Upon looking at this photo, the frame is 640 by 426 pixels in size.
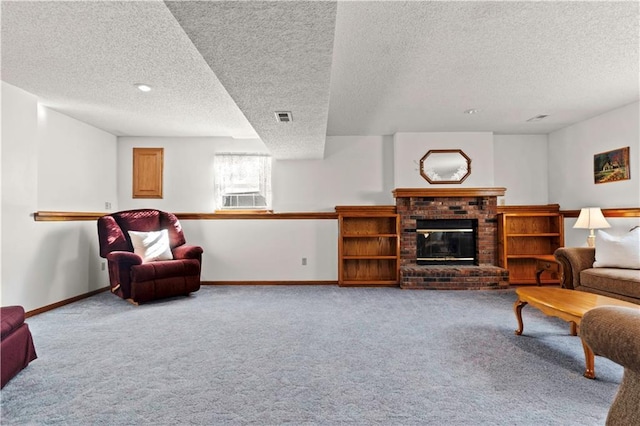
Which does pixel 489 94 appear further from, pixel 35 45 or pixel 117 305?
pixel 117 305

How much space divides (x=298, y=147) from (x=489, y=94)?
94.5 inches

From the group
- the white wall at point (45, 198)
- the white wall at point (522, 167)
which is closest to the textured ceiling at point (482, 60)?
the white wall at point (522, 167)

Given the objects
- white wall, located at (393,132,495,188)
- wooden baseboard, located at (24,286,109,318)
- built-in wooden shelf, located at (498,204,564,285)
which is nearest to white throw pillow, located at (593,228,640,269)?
built-in wooden shelf, located at (498,204,564,285)

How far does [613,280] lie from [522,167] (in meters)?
2.74

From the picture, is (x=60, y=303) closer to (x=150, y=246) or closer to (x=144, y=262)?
(x=144, y=262)

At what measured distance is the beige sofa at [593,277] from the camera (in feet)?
9.59

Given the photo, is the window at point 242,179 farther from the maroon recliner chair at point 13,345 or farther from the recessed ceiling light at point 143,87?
the maroon recliner chair at point 13,345

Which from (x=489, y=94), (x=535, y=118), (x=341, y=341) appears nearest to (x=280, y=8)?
(x=341, y=341)

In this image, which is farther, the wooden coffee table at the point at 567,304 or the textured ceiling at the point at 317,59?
the wooden coffee table at the point at 567,304

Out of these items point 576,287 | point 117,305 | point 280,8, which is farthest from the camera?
point 117,305

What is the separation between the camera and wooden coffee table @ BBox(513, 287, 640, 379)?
2076 millimetres

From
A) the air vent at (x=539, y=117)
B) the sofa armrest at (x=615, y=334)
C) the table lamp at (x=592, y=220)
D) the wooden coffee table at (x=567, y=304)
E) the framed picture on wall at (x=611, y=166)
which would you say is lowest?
the wooden coffee table at (x=567, y=304)

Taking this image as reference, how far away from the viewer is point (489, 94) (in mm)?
3549

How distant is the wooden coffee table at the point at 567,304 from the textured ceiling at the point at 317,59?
6.51ft
